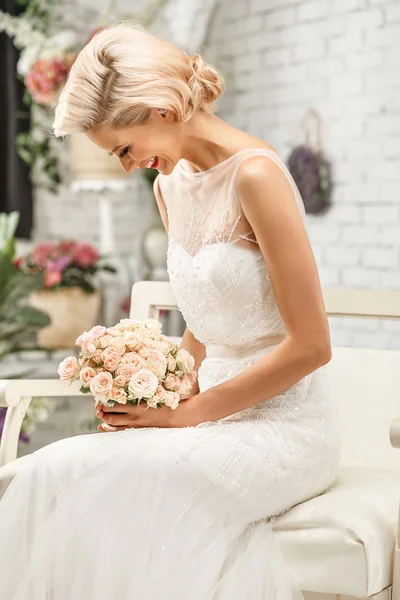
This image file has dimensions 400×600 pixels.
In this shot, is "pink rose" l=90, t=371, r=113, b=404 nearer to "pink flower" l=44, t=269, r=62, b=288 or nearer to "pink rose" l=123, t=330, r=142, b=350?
"pink rose" l=123, t=330, r=142, b=350

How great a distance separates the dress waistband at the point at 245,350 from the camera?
84.0 inches

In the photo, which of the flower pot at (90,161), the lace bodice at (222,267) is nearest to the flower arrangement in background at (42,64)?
the flower pot at (90,161)

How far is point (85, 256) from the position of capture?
4.66m

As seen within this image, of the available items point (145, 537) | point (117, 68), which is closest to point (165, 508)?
point (145, 537)

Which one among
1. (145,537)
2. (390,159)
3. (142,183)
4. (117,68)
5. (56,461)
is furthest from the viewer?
(142,183)

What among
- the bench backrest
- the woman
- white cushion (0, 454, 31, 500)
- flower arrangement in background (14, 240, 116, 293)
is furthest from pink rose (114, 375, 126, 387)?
flower arrangement in background (14, 240, 116, 293)

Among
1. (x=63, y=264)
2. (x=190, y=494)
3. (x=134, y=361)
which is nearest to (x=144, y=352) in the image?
(x=134, y=361)

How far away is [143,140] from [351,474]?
105cm

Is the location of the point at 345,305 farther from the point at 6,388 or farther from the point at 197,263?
the point at 6,388

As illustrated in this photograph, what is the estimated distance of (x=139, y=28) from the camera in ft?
6.98

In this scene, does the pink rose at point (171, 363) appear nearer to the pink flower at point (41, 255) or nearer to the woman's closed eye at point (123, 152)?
the woman's closed eye at point (123, 152)

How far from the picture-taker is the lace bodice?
2080 millimetres

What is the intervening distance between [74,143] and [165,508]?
3.38 metres

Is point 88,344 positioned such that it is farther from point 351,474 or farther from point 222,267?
point 351,474
